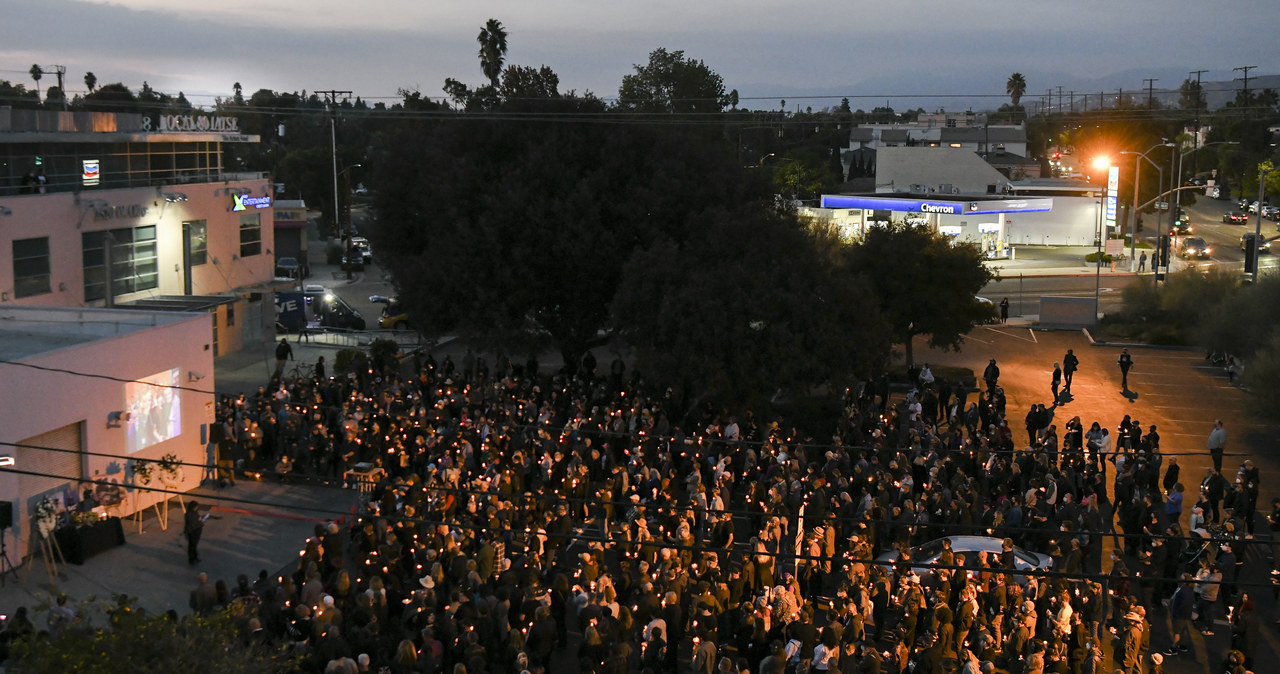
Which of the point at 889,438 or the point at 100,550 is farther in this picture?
the point at 889,438

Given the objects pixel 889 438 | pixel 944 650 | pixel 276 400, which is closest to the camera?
pixel 944 650

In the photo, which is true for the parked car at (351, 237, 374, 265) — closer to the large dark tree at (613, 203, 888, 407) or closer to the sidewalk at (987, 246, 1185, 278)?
the sidewalk at (987, 246, 1185, 278)

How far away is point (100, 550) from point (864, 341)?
14292 millimetres

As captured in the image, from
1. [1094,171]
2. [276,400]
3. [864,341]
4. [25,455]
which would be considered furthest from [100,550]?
[1094,171]

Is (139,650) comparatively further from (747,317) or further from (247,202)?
(247,202)

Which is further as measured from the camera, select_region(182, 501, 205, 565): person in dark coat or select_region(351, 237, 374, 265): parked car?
select_region(351, 237, 374, 265): parked car

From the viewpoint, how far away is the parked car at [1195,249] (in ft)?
188

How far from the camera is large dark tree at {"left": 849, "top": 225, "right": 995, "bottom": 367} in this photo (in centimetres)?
3084

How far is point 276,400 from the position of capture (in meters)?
22.7

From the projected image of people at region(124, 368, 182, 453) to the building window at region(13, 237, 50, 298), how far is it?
10372 millimetres

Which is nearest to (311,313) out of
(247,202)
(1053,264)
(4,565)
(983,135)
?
(247,202)

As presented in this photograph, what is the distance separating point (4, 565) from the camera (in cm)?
1661

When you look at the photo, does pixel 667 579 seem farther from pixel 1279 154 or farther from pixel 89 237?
pixel 1279 154

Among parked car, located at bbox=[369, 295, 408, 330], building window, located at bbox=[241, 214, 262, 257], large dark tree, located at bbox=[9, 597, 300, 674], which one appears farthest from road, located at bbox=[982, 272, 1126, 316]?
large dark tree, located at bbox=[9, 597, 300, 674]
